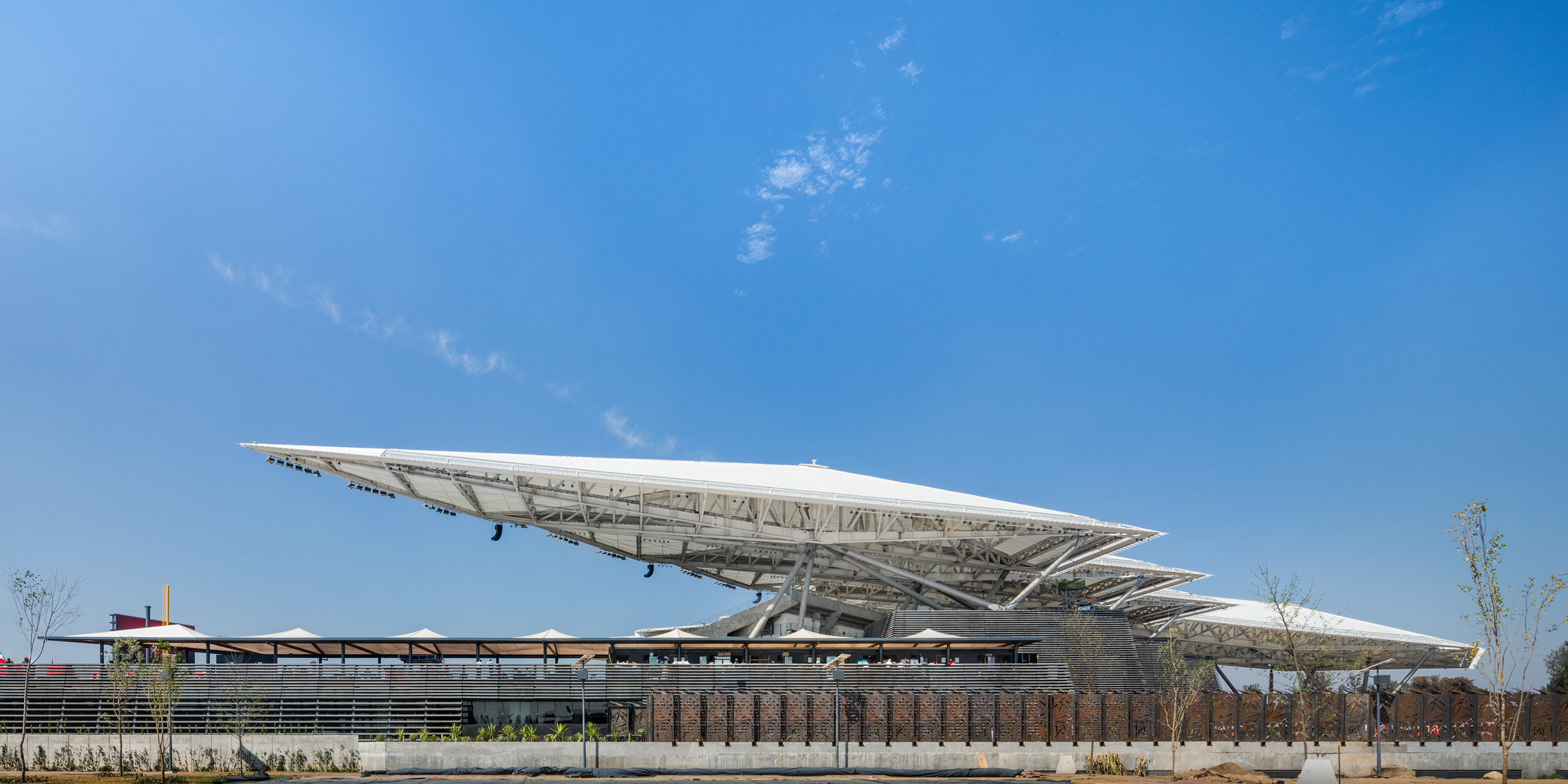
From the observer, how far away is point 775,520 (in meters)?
54.3

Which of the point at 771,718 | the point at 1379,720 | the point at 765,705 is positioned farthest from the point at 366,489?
the point at 1379,720

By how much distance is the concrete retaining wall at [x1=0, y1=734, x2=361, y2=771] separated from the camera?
34.9 metres

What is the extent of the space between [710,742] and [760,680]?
4.35 m

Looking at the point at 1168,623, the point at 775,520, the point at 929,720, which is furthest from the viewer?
the point at 1168,623

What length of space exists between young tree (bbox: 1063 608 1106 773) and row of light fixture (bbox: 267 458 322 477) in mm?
38229

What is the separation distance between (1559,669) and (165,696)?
103 meters

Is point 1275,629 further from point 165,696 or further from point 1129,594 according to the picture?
point 165,696

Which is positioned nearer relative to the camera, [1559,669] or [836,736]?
[836,736]

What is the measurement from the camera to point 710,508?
173ft

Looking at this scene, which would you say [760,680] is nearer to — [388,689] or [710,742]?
[710,742]

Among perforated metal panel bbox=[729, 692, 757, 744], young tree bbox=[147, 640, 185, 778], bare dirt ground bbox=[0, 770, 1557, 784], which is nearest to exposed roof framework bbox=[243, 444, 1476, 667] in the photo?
young tree bbox=[147, 640, 185, 778]

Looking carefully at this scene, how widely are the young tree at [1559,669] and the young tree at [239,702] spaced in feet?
308

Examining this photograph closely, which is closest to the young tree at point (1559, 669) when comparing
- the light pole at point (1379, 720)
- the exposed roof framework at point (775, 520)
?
the exposed roof framework at point (775, 520)

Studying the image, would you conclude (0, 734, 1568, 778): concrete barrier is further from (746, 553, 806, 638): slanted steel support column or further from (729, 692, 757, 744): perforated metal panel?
(746, 553, 806, 638): slanted steel support column
